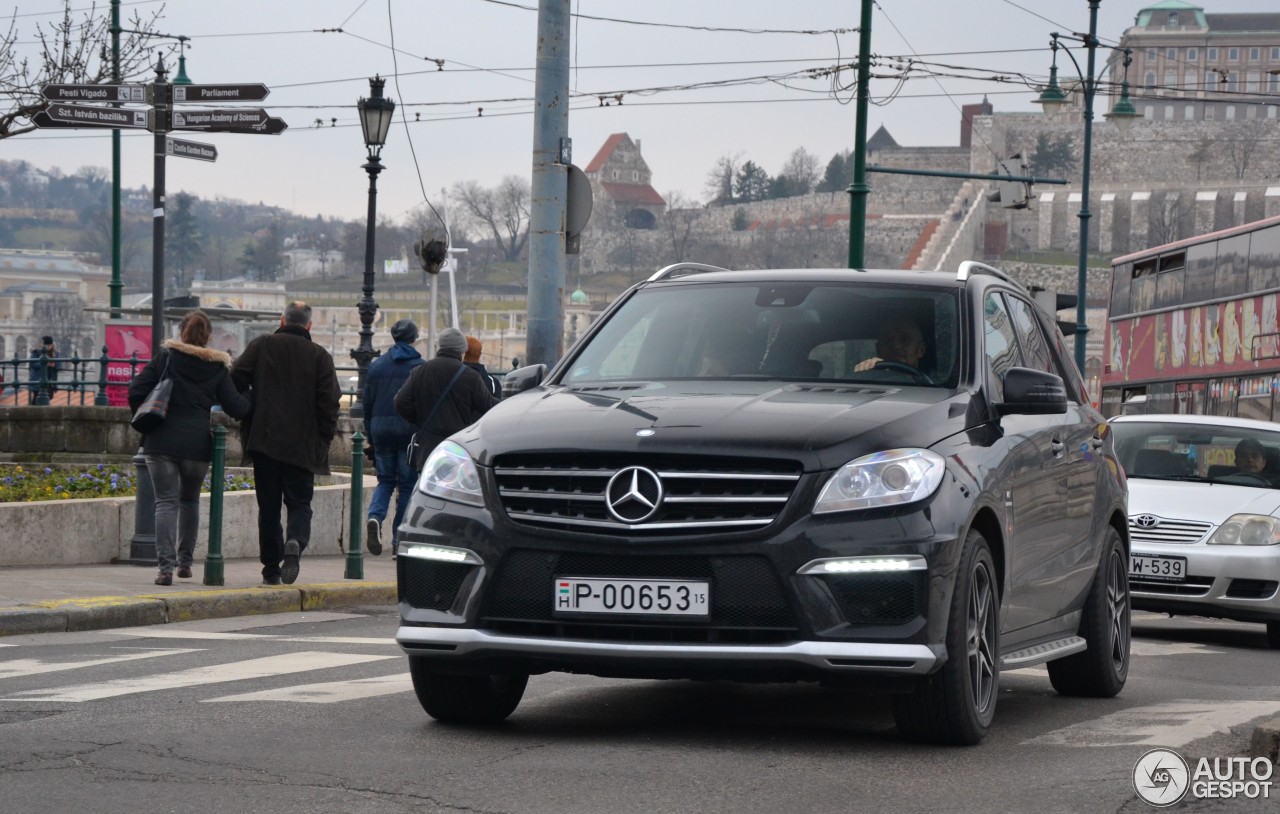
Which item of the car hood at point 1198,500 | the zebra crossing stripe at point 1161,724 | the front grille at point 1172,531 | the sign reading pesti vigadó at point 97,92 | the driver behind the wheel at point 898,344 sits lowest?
the zebra crossing stripe at point 1161,724

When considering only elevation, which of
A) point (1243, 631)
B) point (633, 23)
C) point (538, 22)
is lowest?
point (1243, 631)

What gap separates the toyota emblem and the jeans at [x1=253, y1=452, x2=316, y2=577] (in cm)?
696

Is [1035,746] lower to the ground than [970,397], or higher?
lower

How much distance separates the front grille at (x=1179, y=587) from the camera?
516 inches

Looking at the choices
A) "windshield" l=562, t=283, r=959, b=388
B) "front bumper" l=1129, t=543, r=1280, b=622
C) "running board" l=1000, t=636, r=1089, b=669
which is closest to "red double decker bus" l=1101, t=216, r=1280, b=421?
"front bumper" l=1129, t=543, r=1280, b=622

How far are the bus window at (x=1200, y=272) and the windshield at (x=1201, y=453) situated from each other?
12.0 metres

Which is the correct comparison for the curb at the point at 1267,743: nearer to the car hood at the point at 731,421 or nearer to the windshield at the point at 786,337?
the car hood at the point at 731,421

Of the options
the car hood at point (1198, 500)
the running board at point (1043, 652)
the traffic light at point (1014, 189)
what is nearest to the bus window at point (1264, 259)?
the car hood at point (1198, 500)

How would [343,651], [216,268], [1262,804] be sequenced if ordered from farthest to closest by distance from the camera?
[216,268] < [343,651] < [1262,804]

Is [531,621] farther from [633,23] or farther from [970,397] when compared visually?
[633,23]

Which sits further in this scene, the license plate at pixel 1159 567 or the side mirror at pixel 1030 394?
the license plate at pixel 1159 567

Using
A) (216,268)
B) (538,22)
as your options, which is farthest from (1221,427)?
(216,268)

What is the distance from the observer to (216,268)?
618ft

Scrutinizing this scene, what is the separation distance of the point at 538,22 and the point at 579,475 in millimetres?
10335
